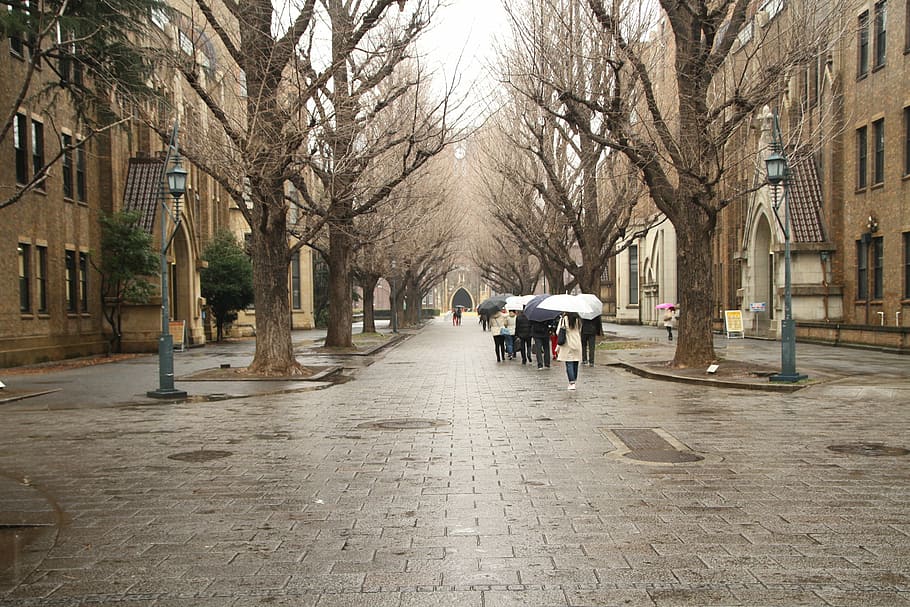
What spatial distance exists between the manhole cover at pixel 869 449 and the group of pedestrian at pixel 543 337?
22.6 feet

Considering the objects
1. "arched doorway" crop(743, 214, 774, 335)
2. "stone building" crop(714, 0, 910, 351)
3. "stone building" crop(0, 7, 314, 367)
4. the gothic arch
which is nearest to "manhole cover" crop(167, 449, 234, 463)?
"stone building" crop(0, 7, 314, 367)

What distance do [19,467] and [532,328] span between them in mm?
16164

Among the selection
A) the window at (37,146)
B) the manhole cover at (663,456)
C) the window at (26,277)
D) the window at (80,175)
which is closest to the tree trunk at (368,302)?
the window at (80,175)

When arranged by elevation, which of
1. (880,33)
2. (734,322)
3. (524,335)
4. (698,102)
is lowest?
(734,322)

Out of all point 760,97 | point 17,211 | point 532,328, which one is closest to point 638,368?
point 532,328

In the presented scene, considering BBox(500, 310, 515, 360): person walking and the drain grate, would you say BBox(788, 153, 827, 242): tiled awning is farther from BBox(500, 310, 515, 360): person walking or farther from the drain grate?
the drain grate

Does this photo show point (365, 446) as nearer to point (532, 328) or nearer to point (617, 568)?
point (617, 568)

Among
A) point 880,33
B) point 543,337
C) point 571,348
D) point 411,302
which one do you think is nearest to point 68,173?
point 543,337

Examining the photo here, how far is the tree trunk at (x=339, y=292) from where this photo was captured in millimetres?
30391

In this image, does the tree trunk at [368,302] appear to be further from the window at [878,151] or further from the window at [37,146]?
the window at [878,151]

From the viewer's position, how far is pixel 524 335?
25.2 meters

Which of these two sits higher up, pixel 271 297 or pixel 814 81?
pixel 814 81

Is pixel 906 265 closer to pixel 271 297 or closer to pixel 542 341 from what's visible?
pixel 542 341

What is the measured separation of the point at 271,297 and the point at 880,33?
72.5 feet
